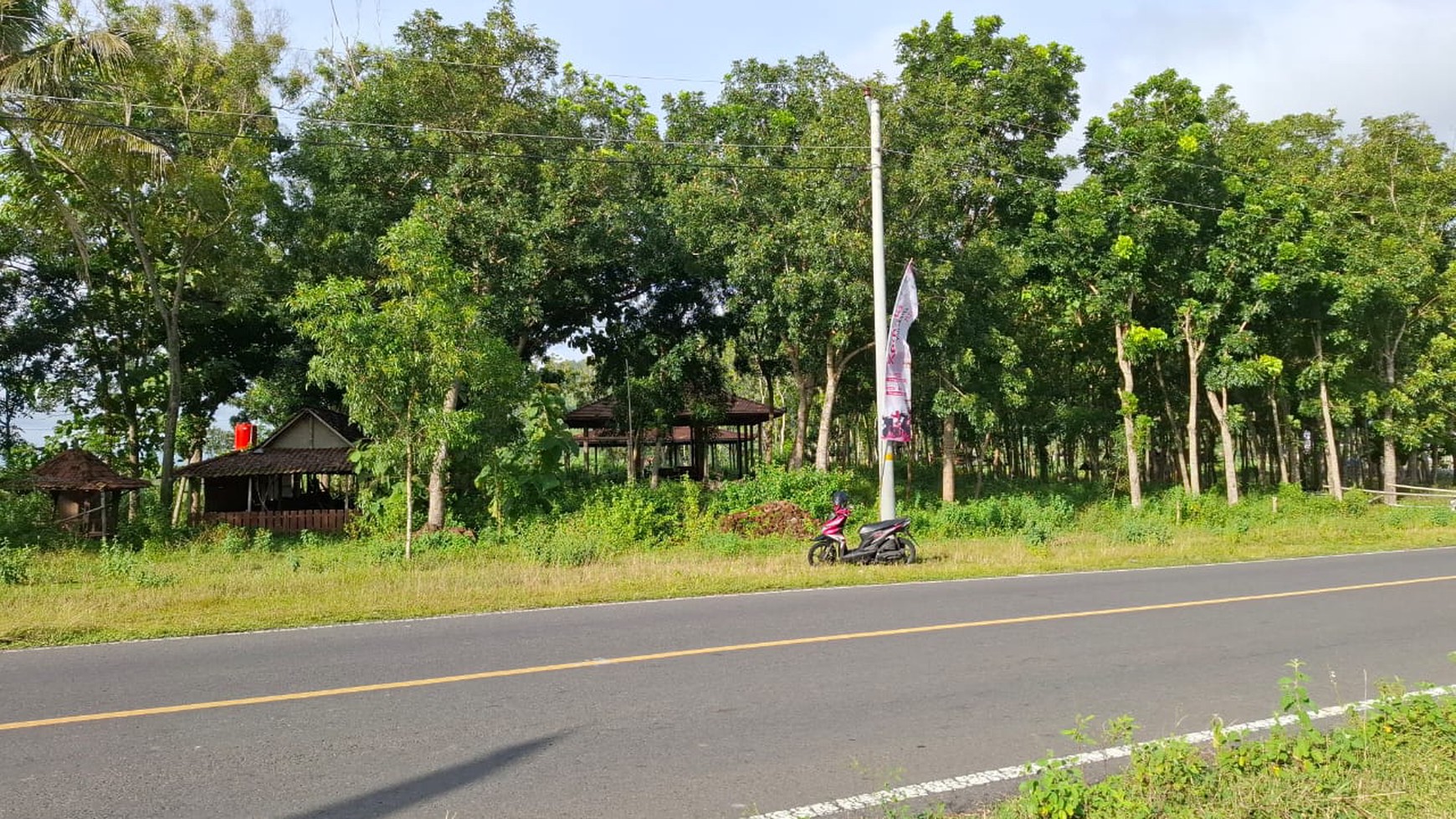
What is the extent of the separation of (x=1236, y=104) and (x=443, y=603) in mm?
30836

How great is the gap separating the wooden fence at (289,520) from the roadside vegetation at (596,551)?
4.15ft

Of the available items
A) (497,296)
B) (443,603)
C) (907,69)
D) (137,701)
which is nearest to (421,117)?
(497,296)

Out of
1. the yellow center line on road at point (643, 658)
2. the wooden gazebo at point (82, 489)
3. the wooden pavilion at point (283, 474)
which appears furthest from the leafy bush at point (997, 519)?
the wooden gazebo at point (82, 489)

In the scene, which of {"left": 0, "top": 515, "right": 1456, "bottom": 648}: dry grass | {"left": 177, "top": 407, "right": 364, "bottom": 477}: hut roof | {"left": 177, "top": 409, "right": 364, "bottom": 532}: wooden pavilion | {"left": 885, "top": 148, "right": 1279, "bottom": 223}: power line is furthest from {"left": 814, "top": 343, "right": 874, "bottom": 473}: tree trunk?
{"left": 177, "top": 407, "right": 364, "bottom": 477}: hut roof

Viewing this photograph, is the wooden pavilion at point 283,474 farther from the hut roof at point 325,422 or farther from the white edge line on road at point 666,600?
the white edge line on road at point 666,600

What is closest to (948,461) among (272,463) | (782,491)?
(782,491)

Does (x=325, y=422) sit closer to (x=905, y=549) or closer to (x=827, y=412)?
(x=827, y=412)

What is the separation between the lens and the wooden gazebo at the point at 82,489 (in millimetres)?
21266

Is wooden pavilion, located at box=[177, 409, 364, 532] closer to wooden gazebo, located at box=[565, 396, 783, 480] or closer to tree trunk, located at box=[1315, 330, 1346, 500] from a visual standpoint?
wooden gazebo, located at box=[565, 396, 783, 480]

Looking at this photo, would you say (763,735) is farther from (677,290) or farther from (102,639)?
Answer: (677,290)

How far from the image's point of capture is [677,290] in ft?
90.0

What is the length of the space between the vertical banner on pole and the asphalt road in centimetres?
632

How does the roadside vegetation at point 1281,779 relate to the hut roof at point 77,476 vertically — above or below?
below

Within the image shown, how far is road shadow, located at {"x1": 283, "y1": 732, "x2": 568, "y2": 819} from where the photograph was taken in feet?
15.0
